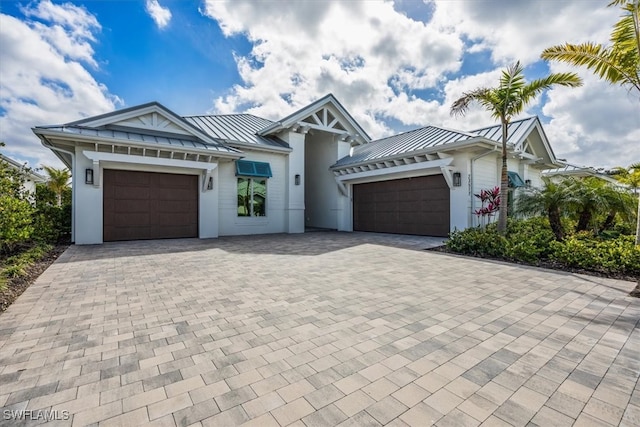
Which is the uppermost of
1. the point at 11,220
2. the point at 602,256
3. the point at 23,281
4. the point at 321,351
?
the point at 11,220

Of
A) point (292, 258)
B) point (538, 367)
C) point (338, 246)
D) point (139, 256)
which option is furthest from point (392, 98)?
point (538, 367)

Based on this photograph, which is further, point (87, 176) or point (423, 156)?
point (423, 156)

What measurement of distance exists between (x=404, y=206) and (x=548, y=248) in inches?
241

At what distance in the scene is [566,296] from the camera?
4523 mm

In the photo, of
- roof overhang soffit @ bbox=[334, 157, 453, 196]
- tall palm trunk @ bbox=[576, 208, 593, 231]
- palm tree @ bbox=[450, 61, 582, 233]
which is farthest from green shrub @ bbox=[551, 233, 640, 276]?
roof overhang soffit @ bbox=[334, 157, 453, 196]

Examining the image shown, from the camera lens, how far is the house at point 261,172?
9805 millimetres

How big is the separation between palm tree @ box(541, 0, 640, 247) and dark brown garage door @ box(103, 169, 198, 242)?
1215 cm

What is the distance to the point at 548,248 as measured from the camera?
7.19 metres

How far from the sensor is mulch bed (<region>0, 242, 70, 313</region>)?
4183 mm

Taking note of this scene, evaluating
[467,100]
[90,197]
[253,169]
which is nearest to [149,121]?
[90,197]

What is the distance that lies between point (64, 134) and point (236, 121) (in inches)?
314

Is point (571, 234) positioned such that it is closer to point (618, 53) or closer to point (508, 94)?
point (508, 94)

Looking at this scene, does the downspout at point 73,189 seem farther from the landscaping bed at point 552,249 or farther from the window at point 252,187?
the landscaping bed at point 552,249

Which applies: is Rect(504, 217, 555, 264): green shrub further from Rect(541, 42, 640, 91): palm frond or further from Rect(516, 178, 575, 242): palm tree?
Rect(541, 42, 640, 91): palm frond
